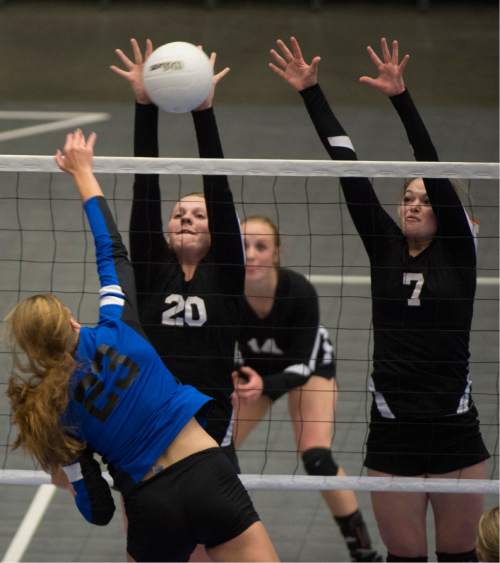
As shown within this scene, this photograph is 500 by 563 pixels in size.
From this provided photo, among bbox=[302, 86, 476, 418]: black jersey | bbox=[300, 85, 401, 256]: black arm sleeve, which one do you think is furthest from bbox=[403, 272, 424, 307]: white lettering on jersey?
bbox=[300, 85, 401, 256]: black arm sleeve

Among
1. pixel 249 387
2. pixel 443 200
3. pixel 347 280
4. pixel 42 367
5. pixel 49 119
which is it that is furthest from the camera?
pixel 49 119

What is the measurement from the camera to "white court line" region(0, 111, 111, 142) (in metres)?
12.1

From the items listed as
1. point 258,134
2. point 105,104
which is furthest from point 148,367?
point 105,104

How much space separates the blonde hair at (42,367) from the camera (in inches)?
151

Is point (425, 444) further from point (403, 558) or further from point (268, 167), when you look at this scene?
point (268, 167)

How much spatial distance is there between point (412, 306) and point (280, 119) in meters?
7.98

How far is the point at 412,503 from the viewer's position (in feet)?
16.4

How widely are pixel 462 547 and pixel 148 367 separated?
5.90ft

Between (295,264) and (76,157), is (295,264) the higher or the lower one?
the lower one

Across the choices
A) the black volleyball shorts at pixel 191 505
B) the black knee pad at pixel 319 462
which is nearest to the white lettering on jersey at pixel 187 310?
the black volleyball shorts at pixel 191 505

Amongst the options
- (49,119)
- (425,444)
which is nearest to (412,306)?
(425,444)

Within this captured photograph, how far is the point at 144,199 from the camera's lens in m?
4.92

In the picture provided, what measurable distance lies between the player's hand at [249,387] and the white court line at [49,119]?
6.89 metres

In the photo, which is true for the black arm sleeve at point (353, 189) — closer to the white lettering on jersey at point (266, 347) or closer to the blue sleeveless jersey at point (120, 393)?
the blue sleeveless jersey at point (120, 393)
